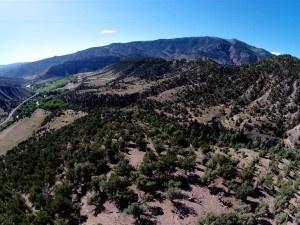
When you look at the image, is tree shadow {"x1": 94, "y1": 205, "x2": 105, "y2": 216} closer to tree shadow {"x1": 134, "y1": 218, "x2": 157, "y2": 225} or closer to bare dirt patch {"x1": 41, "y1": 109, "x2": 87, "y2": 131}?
tree shadow {"x1": 134, "y1": 218, "x2": 157, "y2": 225}

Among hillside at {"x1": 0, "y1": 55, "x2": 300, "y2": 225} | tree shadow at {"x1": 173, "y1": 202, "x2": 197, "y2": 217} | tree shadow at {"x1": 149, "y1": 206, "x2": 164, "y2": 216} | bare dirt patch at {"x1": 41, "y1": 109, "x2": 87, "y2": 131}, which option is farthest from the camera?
bare dirt patch at {"x1": 41, "y1": 109, "x2": 87, "y2": 131}

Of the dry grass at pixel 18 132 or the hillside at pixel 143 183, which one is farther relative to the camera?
the dry grass at pixel 18 132

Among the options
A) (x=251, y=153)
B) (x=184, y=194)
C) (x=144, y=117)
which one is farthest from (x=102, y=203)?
(x=144, y=117)

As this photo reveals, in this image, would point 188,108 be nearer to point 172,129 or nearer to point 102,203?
point 172,129

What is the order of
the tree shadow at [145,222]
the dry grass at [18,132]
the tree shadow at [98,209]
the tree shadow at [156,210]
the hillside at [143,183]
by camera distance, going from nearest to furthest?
the tree shadow at [145,222] < the tree shadow at [156,210] < the hillside at [143,183] < the tree shadow at [98,209] < the dry grass at [18,132]

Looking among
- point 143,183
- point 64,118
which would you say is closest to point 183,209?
point 143,183

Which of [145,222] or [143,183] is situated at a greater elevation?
[143,183]

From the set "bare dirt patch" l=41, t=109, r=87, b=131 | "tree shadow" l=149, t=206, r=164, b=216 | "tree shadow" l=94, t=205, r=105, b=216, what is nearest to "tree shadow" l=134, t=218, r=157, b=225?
"tree shadow" l=149, t=206, r=164, b=216

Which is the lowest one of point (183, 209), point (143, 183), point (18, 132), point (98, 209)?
point (18, 132)

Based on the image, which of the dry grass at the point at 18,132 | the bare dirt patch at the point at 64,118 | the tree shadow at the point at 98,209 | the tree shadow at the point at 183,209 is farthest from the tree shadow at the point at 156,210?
the bare dirt patch at the point at 64,118

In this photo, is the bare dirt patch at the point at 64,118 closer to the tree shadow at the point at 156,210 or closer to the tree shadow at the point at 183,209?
the tree shadow at the point at 156,210

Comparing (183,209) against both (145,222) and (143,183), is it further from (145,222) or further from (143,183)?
(143,183)
